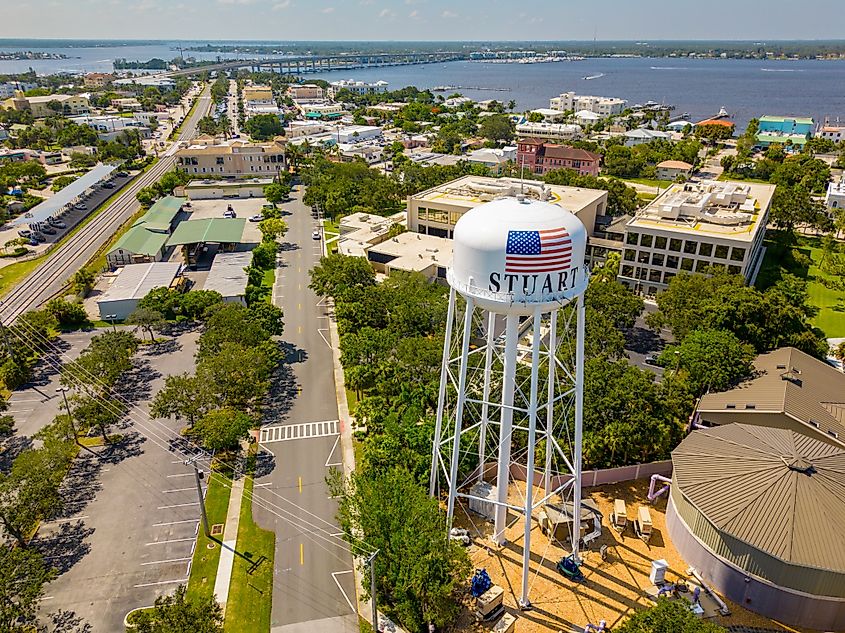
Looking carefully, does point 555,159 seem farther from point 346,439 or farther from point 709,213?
point 346,439

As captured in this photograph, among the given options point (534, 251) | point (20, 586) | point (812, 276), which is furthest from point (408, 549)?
point (812, 276)

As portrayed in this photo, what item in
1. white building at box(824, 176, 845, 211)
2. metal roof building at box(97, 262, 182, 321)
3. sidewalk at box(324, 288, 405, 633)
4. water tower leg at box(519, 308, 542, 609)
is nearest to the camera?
water tower leg at box(519, 308, 542, 609)

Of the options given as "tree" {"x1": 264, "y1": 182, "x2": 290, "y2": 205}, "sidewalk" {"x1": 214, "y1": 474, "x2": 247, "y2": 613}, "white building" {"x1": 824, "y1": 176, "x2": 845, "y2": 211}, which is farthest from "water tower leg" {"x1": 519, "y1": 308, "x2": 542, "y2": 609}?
"white building" {"x1": 824, "y1": 176, "x2": 845, "y2": 211}

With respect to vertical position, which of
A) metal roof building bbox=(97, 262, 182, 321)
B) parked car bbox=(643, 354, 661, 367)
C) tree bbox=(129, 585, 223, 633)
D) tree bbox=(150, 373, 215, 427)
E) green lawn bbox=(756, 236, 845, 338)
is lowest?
parked car bbox=(643, 354, 661, 367)

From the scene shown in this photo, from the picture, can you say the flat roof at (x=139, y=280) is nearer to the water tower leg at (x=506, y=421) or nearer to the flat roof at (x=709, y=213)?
the water tower leg at (x=506, y=421)

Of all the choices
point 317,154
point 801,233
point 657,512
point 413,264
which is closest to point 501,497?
point 657,512

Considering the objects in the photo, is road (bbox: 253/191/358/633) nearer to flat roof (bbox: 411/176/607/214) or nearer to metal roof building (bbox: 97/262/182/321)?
metal roof building (bbox: 97/262/182/321)
